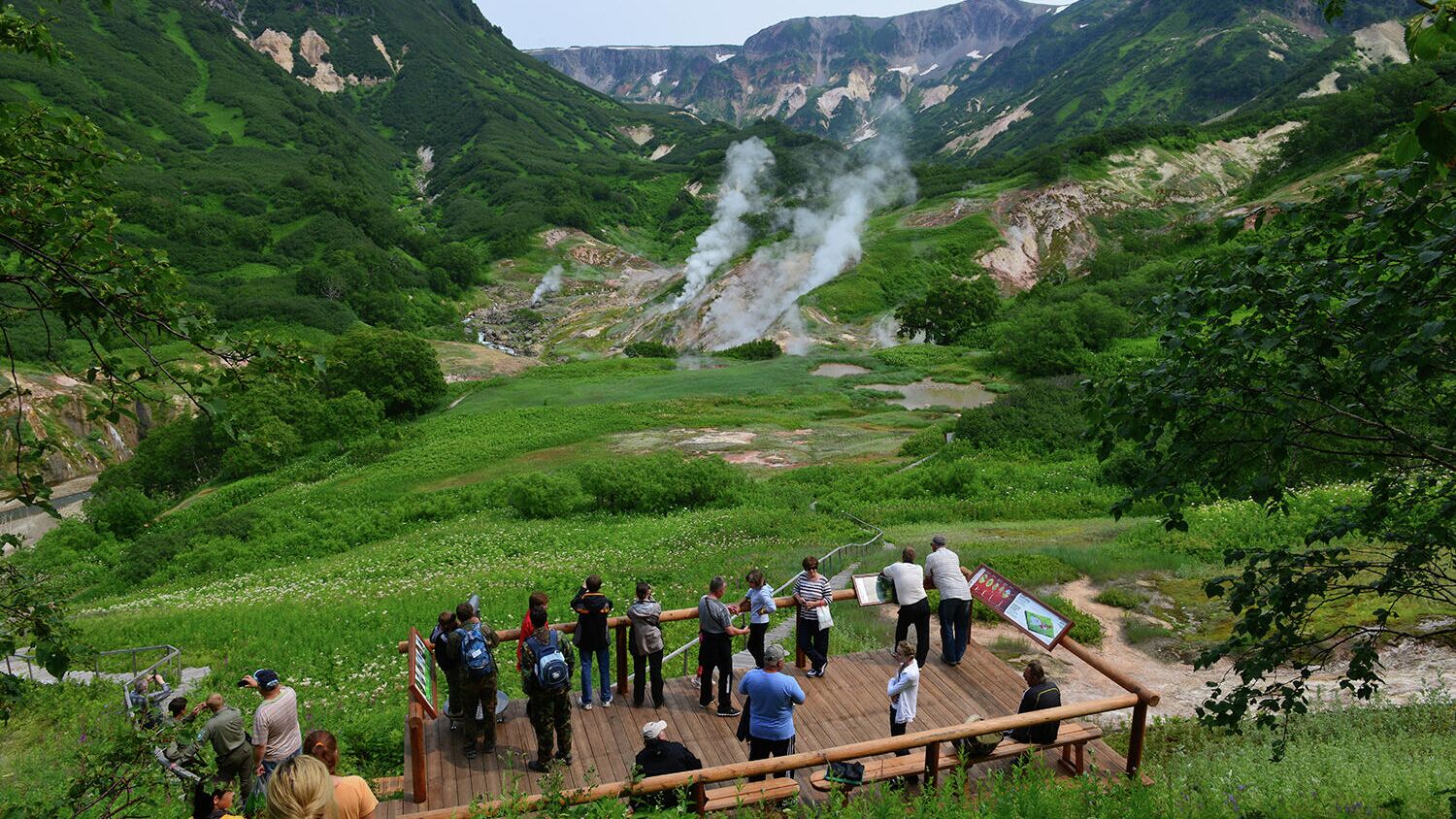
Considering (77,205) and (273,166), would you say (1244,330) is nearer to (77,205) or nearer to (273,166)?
(77,205)

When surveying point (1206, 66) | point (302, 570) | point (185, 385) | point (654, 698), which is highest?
point (1206, 66)

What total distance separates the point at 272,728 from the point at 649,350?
6550 centimetres

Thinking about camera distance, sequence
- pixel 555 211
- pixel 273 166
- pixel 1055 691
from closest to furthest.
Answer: pixel 1055 691
pixel 273 166
pixel 555 211

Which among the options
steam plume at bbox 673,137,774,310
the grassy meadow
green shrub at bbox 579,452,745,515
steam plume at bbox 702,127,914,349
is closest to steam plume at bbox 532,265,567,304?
steam plume at bbox 673,137,774,310

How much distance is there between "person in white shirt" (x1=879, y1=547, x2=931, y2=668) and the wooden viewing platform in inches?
16.6

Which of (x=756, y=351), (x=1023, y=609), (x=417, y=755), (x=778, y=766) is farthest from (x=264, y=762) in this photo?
(x=756, y=351)

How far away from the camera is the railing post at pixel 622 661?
34.1 ft

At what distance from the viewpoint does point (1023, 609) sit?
35.2 feet

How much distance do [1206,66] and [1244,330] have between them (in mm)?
205709

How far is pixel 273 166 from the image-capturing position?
125 metres

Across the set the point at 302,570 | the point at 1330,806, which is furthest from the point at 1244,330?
the point at 302,570

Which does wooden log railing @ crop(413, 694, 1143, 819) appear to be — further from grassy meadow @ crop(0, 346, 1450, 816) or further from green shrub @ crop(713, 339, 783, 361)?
green shrub @ crop(713, 339, 783, 361)

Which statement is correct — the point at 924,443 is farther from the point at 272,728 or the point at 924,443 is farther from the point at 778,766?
the point at 272,728

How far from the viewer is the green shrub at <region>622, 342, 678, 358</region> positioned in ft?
241
